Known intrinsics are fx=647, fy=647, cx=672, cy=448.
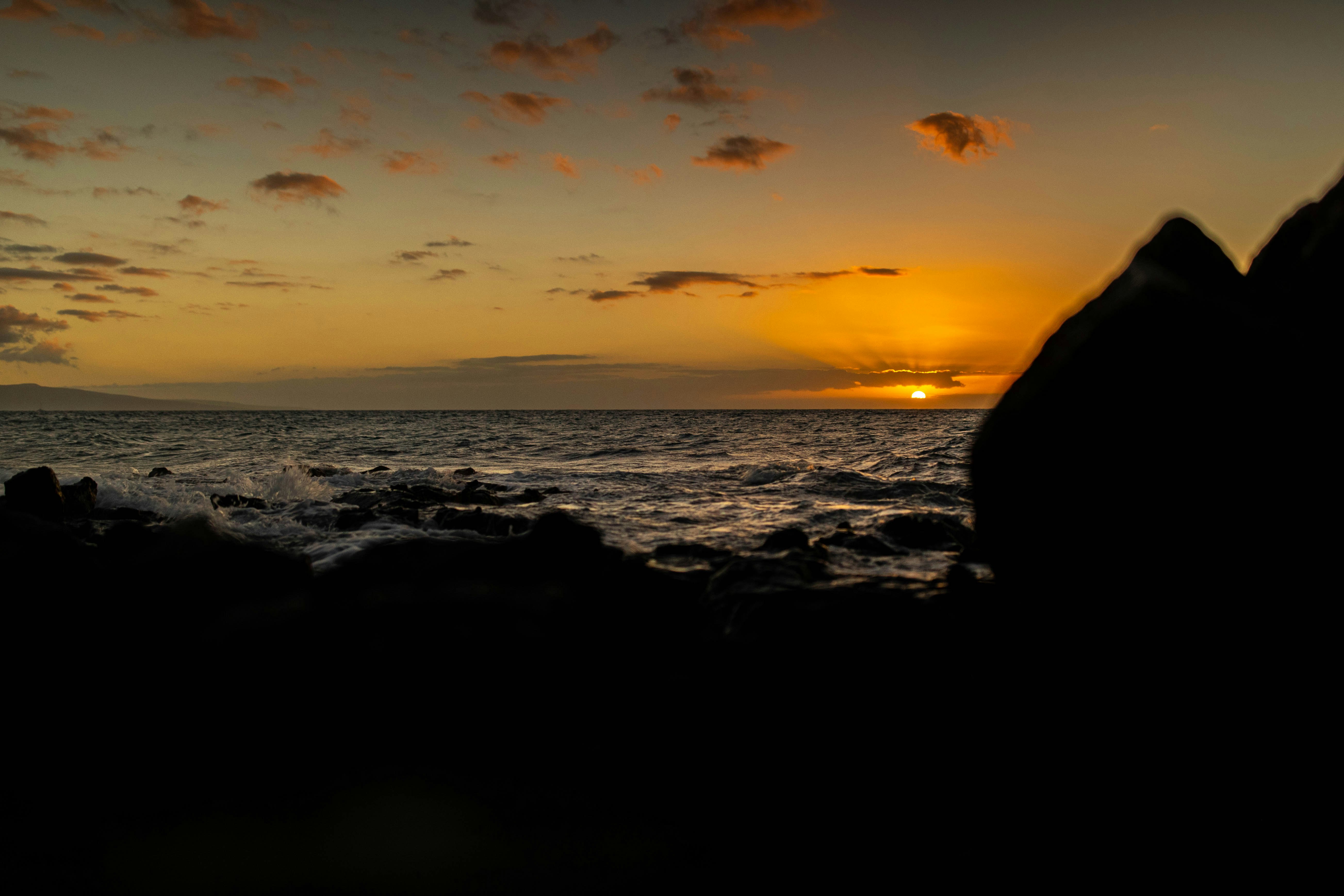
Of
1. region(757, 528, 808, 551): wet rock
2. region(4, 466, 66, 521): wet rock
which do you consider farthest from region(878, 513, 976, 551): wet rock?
region(4, 466, 66, 521): wet rock

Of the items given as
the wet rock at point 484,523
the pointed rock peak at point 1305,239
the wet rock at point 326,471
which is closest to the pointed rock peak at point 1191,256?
the pointed rock peak at point 1305,239


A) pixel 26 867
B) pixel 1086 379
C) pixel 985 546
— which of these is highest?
pixel 1086 379

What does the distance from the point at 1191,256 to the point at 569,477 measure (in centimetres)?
1245

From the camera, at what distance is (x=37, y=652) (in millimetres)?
4676

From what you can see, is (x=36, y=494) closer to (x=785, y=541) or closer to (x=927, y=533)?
(x=785, y=541)

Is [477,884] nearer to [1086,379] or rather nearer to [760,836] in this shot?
[760,836]

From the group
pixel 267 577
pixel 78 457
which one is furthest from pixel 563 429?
pixel 267 577

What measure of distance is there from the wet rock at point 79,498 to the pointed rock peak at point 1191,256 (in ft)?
43.6

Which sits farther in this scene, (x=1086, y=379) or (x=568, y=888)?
(x=1086, y=379)

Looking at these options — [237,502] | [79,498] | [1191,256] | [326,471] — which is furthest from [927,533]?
[326,471]

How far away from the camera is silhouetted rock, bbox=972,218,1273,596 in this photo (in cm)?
358

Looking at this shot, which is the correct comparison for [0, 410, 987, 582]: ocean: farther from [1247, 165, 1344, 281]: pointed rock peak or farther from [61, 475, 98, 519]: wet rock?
[1247, 165, 1344, 281]: pointed rock peak

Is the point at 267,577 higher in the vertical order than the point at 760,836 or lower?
higher

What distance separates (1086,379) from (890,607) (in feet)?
6.09
